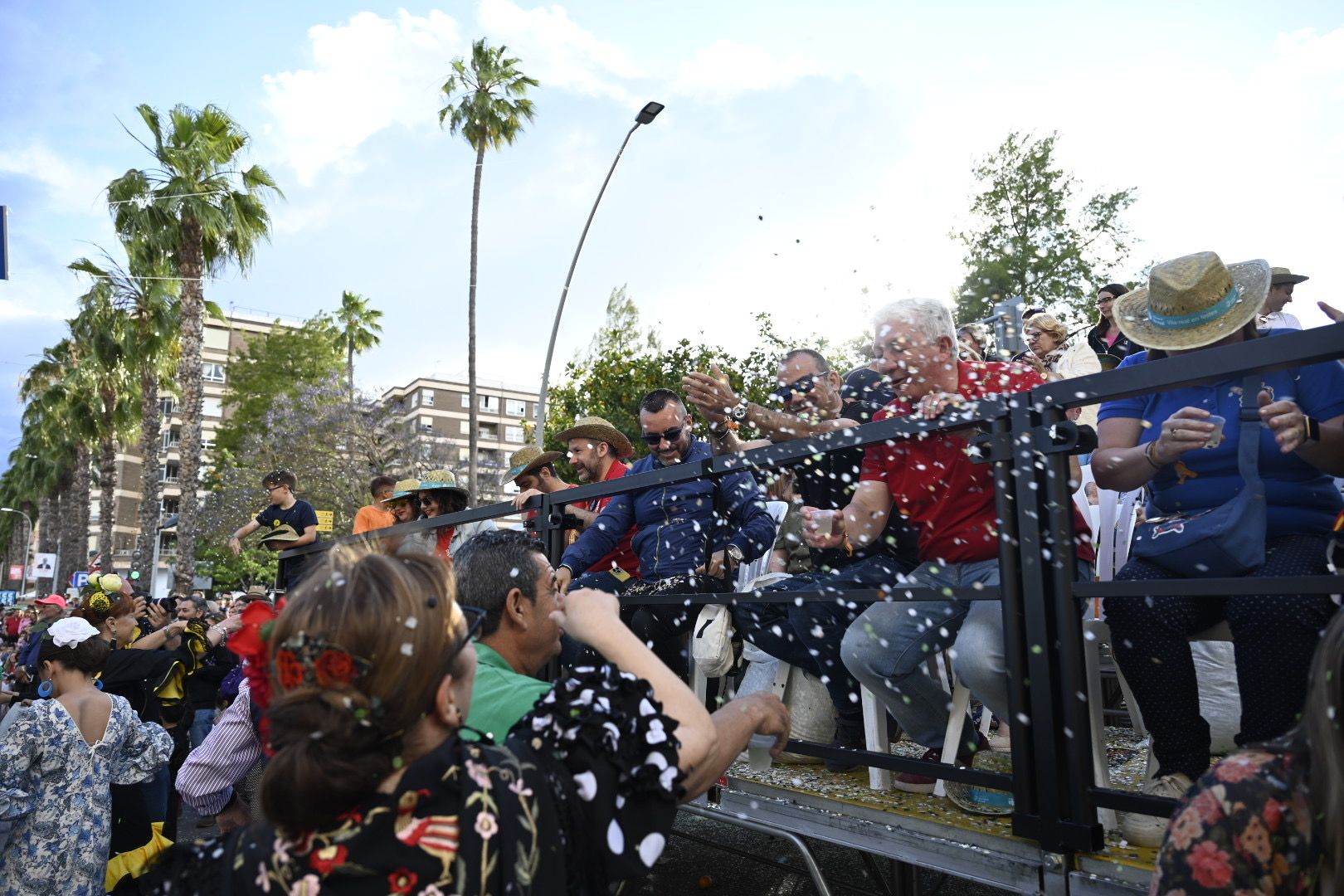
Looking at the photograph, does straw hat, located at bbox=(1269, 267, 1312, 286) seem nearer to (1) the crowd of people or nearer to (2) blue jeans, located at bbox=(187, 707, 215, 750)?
(1) the crowd of people

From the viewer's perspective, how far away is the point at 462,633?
5.48ft

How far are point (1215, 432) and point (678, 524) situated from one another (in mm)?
2152

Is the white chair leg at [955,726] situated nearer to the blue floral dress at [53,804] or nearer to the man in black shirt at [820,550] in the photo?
the man in black shirt at [820,550]

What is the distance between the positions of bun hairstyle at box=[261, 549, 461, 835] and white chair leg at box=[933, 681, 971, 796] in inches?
71.3

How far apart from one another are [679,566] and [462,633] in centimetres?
235

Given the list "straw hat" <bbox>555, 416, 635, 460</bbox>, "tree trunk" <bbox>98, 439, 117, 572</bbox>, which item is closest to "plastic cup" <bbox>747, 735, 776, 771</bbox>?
"straw hat" <bbox>555, 416, 635, 460</bbox>

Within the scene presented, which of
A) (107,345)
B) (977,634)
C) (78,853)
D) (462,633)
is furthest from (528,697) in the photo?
(107,345)

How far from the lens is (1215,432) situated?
95.0 inches

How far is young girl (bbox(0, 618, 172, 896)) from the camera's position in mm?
4211

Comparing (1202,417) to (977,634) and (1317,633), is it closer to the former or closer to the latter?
(1317,633)

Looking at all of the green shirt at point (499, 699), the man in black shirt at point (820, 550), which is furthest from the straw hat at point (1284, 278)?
the green shirt at point (499, 699)

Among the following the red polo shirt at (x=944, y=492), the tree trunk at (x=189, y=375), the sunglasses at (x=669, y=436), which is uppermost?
the tree trunk at (x=189, y=375)

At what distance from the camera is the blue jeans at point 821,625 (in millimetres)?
3273

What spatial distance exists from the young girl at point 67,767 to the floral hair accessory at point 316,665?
3.62 m
